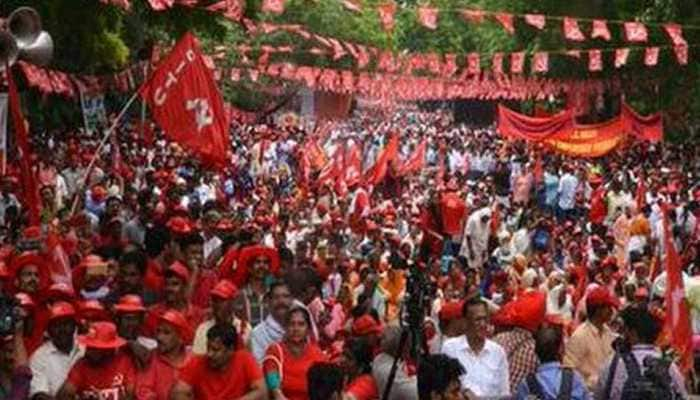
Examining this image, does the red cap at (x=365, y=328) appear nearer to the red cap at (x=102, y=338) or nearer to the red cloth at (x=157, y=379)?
the red cloth at (x=157, y=379)

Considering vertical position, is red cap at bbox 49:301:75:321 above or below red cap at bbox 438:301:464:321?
above

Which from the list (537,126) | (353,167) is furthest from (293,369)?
(537,126)

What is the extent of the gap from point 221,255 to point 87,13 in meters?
6.55

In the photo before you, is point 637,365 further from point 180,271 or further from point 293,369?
point 180,271

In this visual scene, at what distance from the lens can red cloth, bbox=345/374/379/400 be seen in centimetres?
734

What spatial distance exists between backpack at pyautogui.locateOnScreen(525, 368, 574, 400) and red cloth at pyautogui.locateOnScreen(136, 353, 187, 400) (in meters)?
1.71

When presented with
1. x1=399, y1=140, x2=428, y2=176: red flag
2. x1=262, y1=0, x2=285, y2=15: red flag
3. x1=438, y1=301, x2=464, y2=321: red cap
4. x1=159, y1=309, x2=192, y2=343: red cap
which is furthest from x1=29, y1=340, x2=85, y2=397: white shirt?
x1=399, y1=140, x2=428, y2=176: red flag

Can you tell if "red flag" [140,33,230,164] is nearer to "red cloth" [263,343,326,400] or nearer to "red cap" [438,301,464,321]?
"red cap" [438,301,464,321]

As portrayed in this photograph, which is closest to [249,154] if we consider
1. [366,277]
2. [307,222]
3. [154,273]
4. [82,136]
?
[82,136]

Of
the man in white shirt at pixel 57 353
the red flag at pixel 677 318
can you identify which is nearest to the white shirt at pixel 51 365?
the man in white shirt at pixel 57 353

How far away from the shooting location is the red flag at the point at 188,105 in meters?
13.3

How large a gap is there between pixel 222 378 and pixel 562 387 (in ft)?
5.29

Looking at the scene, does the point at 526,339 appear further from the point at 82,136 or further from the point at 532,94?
the point at 532,94

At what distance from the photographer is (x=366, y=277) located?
1362 centimetres
